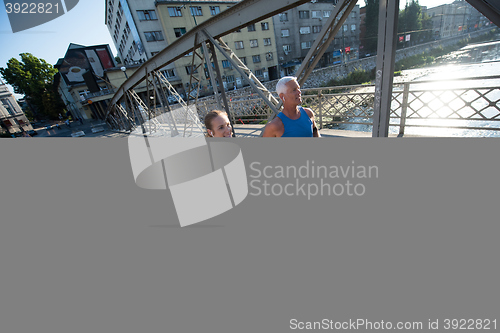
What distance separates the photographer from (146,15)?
22.9m

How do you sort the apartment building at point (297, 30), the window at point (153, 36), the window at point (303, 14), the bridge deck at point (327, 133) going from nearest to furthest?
the bridge deck at point (327, 133) < the window at point (153, 36) < the apartment building at point (297, 30) < the window at point (303, 14)

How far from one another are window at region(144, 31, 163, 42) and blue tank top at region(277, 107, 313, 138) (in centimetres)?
2937

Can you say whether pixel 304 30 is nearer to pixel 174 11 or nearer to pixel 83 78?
pixel 174 11

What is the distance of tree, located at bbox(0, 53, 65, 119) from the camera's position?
875 inches

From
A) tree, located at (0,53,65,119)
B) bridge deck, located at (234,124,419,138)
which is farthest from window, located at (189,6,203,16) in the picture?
bridge deck, located at (234,124,419,138)

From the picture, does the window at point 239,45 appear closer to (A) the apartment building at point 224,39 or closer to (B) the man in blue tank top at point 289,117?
(A) the apartment building at point 224,39

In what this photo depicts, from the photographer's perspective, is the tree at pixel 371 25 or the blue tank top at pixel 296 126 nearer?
the blue tank top at pixel 296 126

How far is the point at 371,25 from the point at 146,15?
36.5 metres

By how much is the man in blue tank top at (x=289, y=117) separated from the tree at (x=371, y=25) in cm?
4228

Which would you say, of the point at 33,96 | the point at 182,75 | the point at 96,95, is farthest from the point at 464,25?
the point at 33,96

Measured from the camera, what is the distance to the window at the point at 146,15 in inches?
889

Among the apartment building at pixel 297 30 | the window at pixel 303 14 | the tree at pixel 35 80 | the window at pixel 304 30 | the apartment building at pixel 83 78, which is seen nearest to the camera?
the tree at pixel 35 80

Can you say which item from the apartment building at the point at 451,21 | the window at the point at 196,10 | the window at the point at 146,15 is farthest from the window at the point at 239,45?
the apartment building at the point at 451,21

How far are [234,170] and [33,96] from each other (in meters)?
50.1
